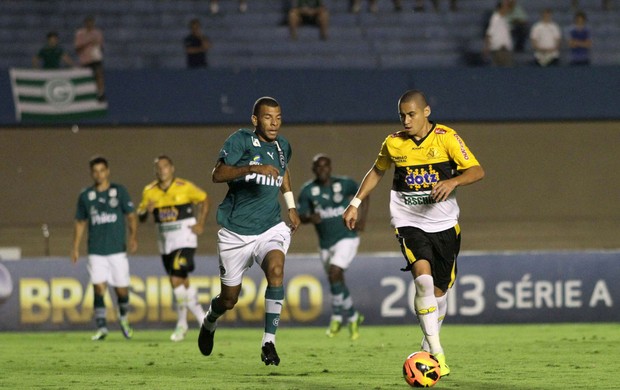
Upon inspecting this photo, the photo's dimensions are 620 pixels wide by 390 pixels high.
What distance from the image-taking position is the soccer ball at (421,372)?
28.7ft

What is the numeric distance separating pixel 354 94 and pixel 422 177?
12.9 m

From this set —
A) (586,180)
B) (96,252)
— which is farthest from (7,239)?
(586,180)

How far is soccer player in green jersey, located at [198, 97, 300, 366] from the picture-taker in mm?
10305

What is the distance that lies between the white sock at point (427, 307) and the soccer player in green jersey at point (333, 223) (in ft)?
21.7

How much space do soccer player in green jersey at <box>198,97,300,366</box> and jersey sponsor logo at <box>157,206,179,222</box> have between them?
16.1 ft

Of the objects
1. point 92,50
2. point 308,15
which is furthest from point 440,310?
point 308,15

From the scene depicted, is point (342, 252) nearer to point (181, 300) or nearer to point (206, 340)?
point (181, 300)

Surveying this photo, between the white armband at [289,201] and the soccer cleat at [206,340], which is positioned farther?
the soccer cleat at [206,340]

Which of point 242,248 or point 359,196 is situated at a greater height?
point 359,196

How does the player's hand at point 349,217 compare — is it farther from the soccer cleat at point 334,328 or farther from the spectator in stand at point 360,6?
the spectator in stand at point 360,6

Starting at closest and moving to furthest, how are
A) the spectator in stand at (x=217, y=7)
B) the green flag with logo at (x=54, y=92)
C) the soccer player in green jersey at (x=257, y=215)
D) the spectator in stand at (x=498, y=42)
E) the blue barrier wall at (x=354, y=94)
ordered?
the soccer player in green jersey at (x=257, y=215) → the green flag with logo at (x=54, y=92) → the blue barrier wall at (x=354, y=94) → the spectator in stand at (x=498, y=42) → the spectator in stand at (x=217, y=7)

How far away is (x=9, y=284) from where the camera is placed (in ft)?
55.6

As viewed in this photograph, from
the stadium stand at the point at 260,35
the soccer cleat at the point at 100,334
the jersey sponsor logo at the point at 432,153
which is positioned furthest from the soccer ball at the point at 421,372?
the stadium stand at the point at 260,35

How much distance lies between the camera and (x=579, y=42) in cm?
2286
